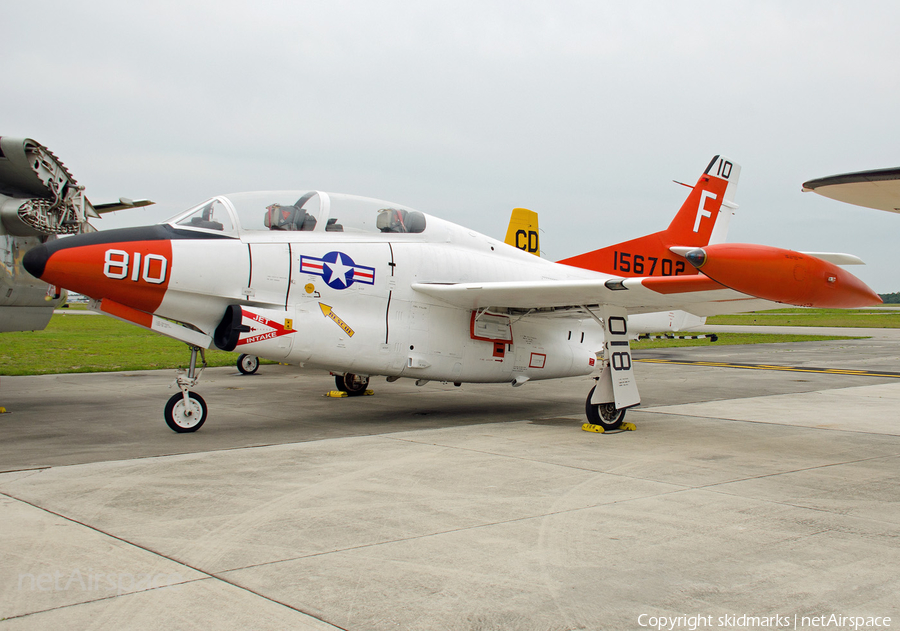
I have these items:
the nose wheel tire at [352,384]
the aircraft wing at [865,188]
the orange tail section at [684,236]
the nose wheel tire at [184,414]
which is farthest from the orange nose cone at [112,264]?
the orange tail section at [684,236]

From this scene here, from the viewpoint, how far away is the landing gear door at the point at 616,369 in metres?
9.05

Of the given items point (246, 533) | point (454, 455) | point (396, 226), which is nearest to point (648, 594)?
point (246, 533)

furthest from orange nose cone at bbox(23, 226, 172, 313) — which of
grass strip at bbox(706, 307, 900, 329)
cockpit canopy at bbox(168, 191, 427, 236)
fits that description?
grass strip at bbox(706, 307, 900, 329)

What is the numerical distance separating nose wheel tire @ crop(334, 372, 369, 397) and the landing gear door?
5261 mm

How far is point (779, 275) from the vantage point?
20.2 feet

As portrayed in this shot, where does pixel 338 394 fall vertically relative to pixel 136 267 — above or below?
below

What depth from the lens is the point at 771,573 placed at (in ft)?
12.4

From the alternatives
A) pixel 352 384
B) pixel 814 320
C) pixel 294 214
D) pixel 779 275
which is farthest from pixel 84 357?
pixel 814 320

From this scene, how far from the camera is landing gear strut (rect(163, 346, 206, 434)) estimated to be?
8133mm

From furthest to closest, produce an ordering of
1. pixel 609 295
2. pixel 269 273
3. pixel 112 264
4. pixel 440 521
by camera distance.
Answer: pixel 609 295
pixel 269 273
pixel 112 264
pixel 440 521

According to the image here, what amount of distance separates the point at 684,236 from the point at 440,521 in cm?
959

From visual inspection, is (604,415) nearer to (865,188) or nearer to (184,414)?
(865,188)

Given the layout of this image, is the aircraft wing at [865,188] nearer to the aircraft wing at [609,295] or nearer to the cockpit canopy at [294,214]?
the aircraft wing at [609,295]

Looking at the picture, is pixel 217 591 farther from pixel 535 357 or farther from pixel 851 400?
pixel 851 400
